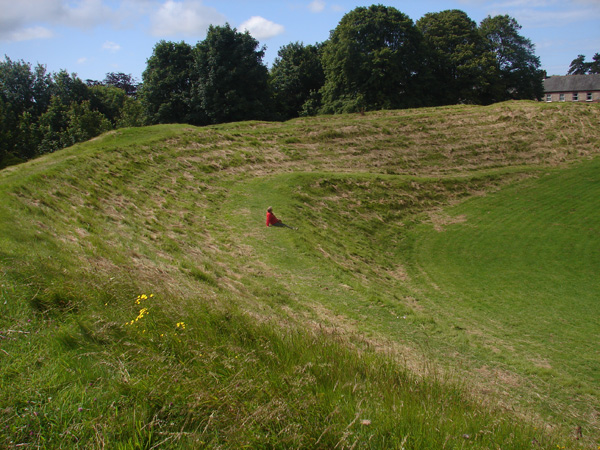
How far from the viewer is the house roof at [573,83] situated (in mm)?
92562

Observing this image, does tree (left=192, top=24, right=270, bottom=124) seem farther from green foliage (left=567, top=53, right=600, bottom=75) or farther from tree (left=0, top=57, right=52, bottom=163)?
green foliage (left=567, top=53, right=600, bottom=75)

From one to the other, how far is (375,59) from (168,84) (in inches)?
1057

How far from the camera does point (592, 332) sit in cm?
1152

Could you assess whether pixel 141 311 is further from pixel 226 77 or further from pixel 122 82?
pixel 122 82

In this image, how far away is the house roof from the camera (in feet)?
304

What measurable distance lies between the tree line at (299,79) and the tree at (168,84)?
0.13 meters

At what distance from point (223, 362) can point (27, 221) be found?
376 inches

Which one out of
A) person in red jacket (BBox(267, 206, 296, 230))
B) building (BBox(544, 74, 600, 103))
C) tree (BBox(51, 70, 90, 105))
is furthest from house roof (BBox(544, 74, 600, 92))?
person in red jacket (BBox(267, 206, 296, 230))

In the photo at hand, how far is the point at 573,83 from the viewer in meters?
95.1

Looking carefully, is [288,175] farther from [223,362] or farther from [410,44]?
[410,44]

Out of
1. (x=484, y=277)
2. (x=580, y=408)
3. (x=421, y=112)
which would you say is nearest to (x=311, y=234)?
(x=484, y=277)

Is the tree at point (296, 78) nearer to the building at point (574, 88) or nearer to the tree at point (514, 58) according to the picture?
the tree at point (514, 58)

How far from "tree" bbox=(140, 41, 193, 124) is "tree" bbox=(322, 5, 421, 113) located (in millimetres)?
19705

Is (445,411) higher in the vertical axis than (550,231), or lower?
higher
